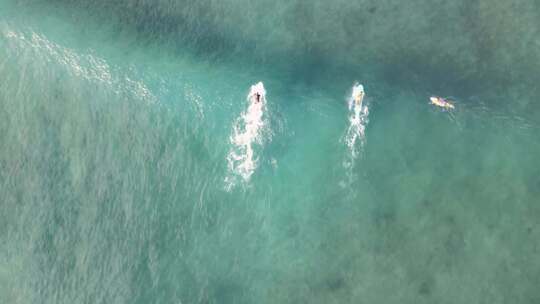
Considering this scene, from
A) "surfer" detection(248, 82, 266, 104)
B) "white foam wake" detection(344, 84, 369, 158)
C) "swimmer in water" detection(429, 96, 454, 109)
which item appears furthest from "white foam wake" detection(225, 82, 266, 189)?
"swimmer in water" detection(429, 96, 454, 109)

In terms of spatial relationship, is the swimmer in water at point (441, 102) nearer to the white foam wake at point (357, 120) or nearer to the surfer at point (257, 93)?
the white foam wake at point (357, 120)

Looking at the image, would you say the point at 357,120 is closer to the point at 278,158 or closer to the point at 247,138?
the point at 278,158

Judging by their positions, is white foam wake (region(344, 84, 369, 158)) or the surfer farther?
the surfer

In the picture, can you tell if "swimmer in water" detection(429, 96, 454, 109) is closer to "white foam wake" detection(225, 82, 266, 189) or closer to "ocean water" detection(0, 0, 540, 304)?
"ocean water" detection(0, 0, 540, 304)

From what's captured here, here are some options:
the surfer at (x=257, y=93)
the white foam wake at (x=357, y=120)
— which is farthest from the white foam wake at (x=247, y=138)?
the white foam wake at (x=357, y=120)

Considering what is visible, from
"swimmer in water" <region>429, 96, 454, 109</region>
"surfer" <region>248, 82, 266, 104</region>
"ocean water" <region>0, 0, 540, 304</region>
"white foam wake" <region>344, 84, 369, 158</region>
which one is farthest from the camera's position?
"surfer" <region>248, 82, 266, 104</region>

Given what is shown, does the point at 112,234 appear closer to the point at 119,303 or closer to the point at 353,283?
the point at 119,303
